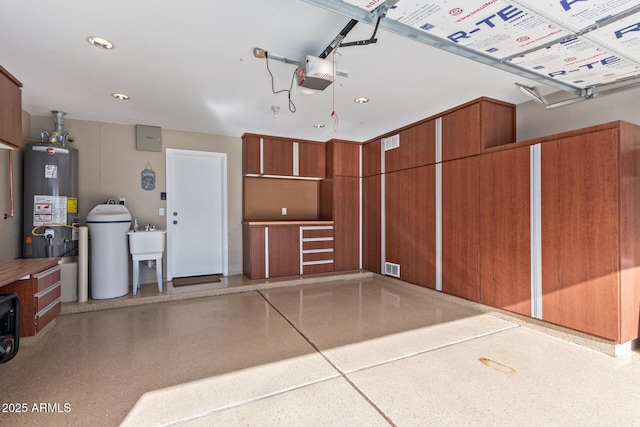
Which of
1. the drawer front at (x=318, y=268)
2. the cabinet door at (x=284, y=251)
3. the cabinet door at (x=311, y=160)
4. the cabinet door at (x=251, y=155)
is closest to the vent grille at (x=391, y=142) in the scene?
the cabinet door at (x=311, y=160)

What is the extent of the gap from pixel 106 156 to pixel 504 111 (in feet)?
17.9

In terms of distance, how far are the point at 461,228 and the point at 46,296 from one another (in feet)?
14.7

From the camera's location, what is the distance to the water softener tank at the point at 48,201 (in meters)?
3.59

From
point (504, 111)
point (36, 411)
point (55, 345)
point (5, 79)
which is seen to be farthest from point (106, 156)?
point (504, 111)

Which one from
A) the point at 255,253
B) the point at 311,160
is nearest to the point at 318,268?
the point at 255,253

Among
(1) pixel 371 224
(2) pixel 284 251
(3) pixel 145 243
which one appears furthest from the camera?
(1) pixel 371 224

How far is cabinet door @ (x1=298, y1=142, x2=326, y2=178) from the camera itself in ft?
17.8

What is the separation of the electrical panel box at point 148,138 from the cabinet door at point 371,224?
11.5ft

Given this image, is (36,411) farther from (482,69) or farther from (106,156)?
(482,69)

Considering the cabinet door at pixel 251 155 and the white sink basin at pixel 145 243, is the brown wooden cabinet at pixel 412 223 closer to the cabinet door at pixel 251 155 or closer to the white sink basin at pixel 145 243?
the cabinet door at pixel 251 155

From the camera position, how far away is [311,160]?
18.1 feet

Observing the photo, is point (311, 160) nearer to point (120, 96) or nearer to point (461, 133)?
point (461, 133)

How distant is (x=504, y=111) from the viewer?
3.64 metres

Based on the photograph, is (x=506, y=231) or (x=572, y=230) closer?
(x=572, y=230)
